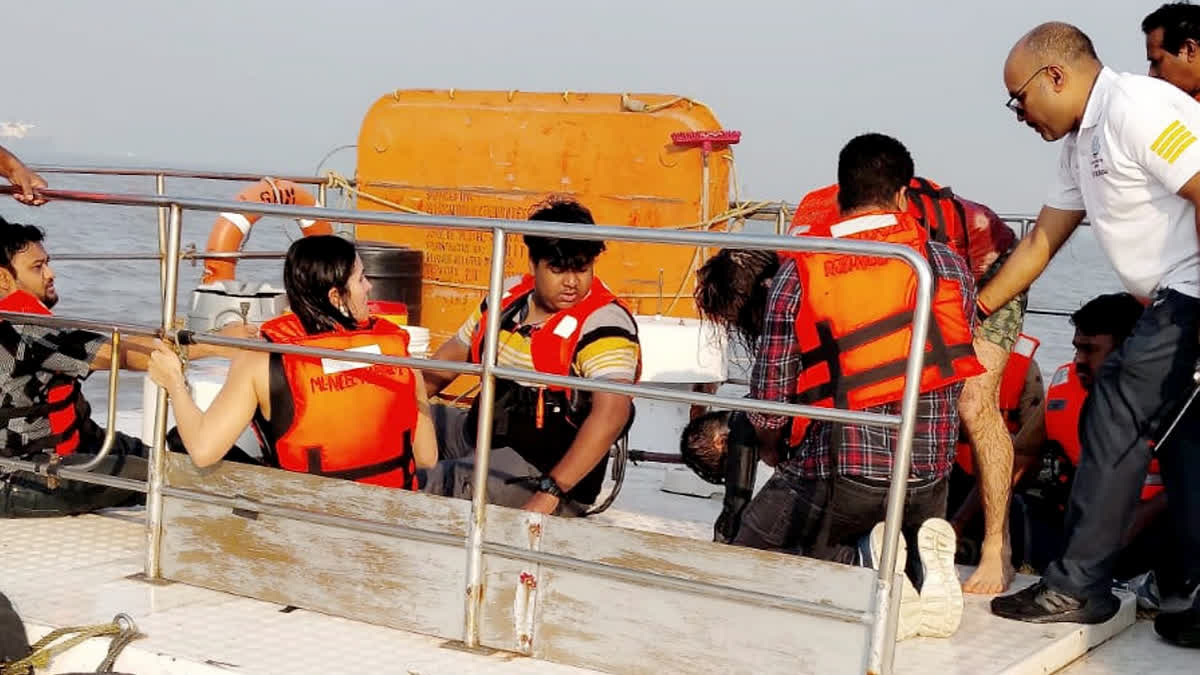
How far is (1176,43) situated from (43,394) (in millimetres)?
3605

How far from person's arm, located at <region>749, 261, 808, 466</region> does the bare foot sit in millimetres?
730

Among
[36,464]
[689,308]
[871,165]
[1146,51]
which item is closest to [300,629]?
[36,464]

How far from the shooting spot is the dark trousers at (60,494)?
4.46 metres

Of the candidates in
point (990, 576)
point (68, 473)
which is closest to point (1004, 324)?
point (990, 576)

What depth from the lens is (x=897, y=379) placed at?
11.3 ft

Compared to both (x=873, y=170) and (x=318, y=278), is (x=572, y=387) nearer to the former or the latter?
(x=318, y=278)

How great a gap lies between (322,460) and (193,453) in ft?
1.07

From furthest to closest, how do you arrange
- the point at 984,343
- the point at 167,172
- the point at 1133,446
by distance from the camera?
the point at 167,172, the point at 984,343, the point at 1133,446

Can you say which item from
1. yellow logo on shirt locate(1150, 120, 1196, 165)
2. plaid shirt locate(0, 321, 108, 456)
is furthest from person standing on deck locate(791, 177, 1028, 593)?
plaid shirt locate(0, 321, 108, 456)

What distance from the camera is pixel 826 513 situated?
362 cm

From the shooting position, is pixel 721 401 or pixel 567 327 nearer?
pixel 721 401

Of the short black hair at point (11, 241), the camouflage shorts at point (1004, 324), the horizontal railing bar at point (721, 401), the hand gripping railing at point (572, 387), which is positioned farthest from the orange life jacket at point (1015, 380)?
the short black hair at point (11, 241)

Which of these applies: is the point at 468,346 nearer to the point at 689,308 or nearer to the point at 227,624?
the point at 227,624

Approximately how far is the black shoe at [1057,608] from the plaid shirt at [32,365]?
2.87 metres
